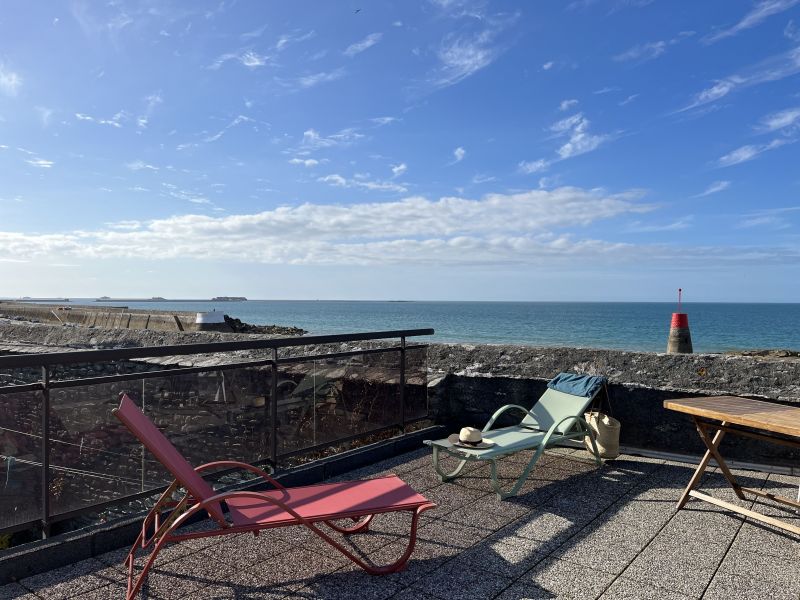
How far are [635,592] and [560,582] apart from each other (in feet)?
1.13

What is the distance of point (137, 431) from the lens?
2.45 meters

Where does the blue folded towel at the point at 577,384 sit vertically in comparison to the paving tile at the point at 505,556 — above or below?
above

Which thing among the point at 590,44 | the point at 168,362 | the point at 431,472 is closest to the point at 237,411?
the point at 431,472

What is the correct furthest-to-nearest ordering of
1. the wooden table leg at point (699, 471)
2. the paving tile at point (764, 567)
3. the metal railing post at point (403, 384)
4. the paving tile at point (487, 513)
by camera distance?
the metal railing post at point (403, 384) → the wooden table leg at point (699, 471) → the paving tile at point (487, 513) → the paving tile at point (764, 567)

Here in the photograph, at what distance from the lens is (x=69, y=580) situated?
2.79m

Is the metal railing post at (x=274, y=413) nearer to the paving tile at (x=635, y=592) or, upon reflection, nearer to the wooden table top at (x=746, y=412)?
the paving tile at (x=635, y=592)

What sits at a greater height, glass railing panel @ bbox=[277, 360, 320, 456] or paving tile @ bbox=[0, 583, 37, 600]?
glass railing panel @ bbox=[277, 360, 320, 456]

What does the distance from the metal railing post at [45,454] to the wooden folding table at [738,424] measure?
149 inches

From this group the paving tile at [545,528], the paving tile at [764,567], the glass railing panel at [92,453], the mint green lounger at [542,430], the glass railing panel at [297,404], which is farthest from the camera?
the glass railing panel at [297,404]

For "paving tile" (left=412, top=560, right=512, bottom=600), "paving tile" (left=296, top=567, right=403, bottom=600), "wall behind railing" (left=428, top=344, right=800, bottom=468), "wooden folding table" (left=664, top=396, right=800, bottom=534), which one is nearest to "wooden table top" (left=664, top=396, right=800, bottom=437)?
"wooden folding table" (left=664, top=396, right=800, bottom=534)

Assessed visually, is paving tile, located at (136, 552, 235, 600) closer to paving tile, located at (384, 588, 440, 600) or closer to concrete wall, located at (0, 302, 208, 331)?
paving tile, located at (384, 588, 440, 600)

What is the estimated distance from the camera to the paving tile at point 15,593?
2.60 metres

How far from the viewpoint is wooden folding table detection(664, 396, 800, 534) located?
11.3 feet

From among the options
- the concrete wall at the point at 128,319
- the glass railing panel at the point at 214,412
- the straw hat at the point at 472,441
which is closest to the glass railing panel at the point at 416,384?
the straw hat at the point at 472,441
